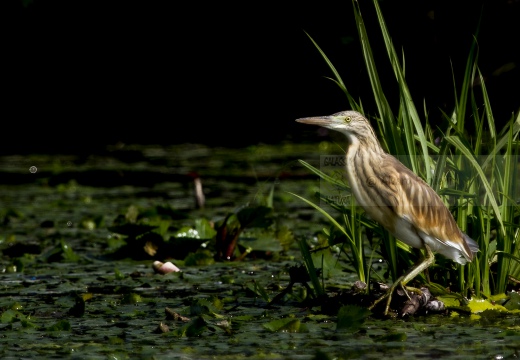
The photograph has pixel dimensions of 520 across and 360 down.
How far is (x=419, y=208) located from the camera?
446cm

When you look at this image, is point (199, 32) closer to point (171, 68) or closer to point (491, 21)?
point (171, 68)

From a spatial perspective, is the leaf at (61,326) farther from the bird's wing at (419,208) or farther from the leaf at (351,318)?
the bird's wing at (419,208)

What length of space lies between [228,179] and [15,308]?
16.6 feet

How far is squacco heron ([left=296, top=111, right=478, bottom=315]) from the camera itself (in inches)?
176

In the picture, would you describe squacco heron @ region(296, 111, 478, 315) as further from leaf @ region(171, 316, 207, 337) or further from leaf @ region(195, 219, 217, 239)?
leaf @ region(195, 219, 217, 239)

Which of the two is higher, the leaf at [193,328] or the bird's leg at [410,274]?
the bird's leg at [410,274]

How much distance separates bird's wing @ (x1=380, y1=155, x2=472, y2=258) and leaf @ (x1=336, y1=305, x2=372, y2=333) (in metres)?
0.44

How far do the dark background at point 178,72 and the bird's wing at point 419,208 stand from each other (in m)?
7.05

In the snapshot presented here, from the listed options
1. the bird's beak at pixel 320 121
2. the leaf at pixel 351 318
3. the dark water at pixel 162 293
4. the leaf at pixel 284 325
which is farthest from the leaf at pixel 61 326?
the bird's beak at pixel 320 121

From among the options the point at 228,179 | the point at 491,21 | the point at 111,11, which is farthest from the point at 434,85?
the point at 111,11

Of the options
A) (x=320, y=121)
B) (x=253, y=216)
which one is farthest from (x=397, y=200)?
(x=253, y=216)

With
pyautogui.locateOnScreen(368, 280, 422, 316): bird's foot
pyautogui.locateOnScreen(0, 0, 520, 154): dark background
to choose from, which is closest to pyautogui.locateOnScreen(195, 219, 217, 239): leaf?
pyautogui.locateOnScreen(368, 280, 422, 316): bird's foot

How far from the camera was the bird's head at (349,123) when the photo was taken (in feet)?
14.6

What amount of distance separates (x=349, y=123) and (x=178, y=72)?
9300mm
